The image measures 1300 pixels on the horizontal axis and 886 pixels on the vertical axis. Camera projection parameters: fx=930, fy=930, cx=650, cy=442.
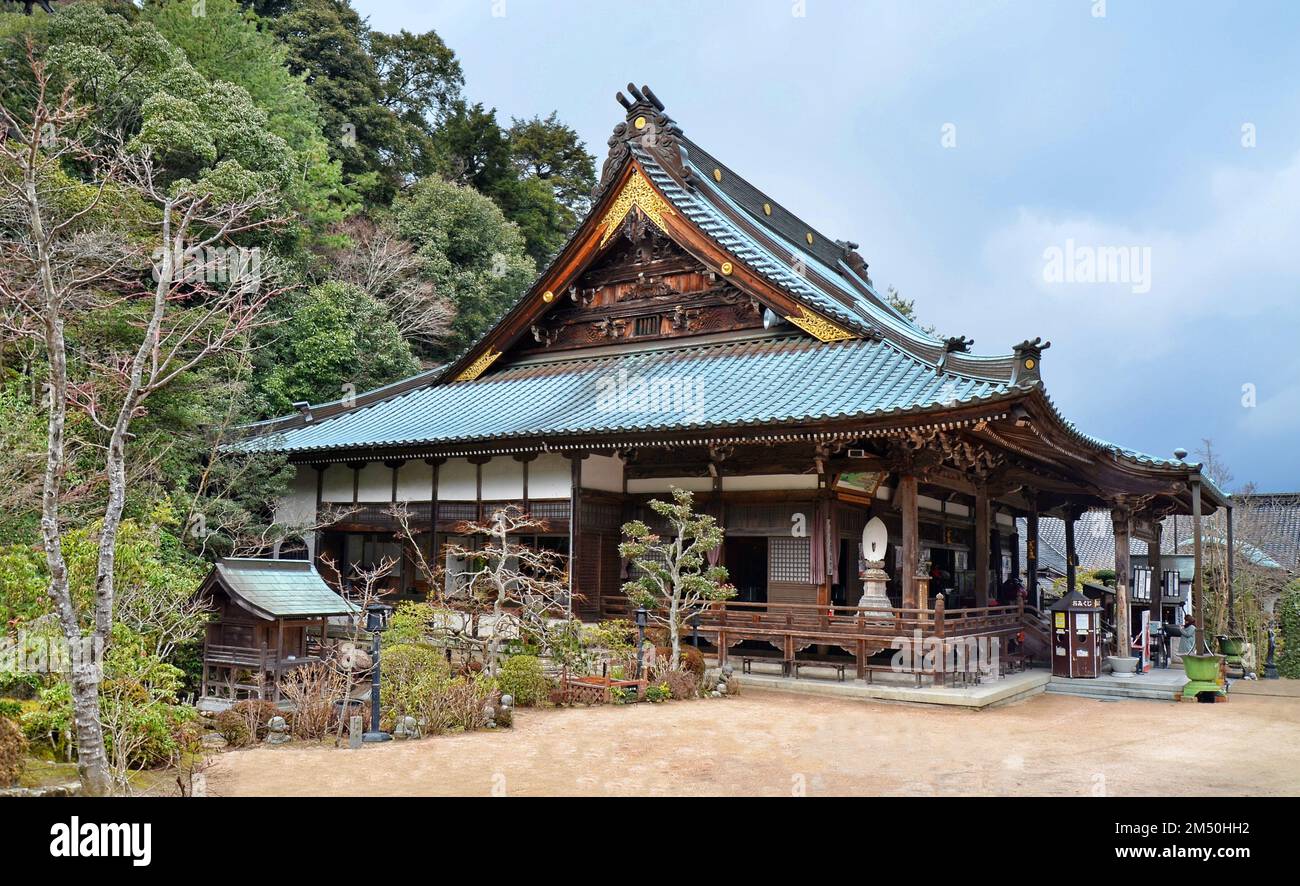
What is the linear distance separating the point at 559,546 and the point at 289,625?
21.0 ft

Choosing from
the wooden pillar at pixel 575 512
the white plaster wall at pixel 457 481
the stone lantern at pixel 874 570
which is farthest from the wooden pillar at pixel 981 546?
the white plaster wall at pixel 457 481

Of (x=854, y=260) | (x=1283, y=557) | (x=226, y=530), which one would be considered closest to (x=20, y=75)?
(x=226, y=530)

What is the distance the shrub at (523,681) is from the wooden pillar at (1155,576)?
45.6 ft

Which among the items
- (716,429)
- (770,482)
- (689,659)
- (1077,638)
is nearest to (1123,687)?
(1077,638)

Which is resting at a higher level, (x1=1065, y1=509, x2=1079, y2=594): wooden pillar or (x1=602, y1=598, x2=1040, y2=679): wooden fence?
(x1=1065, y1=509, x2=1079, y2=594): wooden pillar

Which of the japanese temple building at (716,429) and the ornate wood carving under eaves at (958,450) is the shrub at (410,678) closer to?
the japanese temple building at (716,429)

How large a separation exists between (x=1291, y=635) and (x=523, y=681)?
17172mm

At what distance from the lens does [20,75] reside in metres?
24.7

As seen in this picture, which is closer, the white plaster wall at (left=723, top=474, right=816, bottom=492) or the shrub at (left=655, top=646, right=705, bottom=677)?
the shrub at (left=655, top=646, right=705, bottom=677)

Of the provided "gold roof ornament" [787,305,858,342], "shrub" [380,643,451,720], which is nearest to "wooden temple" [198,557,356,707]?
"shrub" [380,643,451,720]

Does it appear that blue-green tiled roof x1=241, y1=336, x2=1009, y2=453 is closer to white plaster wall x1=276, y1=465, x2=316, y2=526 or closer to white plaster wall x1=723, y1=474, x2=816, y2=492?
white plaster wall x1=276, y1=465, x2=316, y2=526

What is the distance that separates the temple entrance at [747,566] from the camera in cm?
2045

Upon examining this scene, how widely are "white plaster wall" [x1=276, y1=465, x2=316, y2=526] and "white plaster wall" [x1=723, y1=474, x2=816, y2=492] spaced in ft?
32.4

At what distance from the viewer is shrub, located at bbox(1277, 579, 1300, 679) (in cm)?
1961
